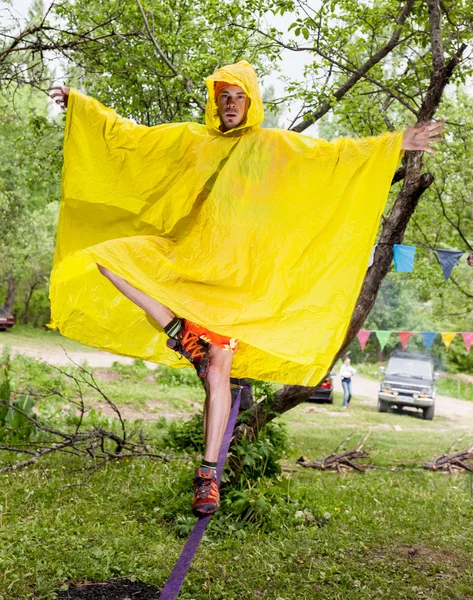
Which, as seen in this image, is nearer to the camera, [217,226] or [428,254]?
[217,226]

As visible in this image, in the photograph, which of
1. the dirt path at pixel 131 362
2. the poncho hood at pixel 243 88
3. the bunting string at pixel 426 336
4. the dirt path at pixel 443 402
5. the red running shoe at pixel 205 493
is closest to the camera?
the red running shoe at pixel 205 493

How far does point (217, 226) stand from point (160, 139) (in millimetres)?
580

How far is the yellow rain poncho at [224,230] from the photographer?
117 inches

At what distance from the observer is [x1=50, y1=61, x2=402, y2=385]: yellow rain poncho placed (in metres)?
2.98

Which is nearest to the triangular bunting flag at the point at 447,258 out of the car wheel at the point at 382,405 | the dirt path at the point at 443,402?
the car wheel at the point at 382,405

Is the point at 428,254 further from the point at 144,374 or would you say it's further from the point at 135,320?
the point at 135,320

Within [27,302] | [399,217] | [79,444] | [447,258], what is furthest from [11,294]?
[399,217]

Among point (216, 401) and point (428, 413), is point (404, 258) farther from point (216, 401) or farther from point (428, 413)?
point (428, 413)

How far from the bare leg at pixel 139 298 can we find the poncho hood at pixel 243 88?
0.91 meters

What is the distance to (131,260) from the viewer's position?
296 cm

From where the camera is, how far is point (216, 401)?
2910 millimetres

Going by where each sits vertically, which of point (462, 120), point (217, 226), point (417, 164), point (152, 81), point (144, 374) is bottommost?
point (144, 374)

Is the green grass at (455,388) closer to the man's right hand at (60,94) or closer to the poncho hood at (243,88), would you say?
the poncho hood at (243,88)

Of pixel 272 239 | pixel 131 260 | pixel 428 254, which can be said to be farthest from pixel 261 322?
pixel 428 254
